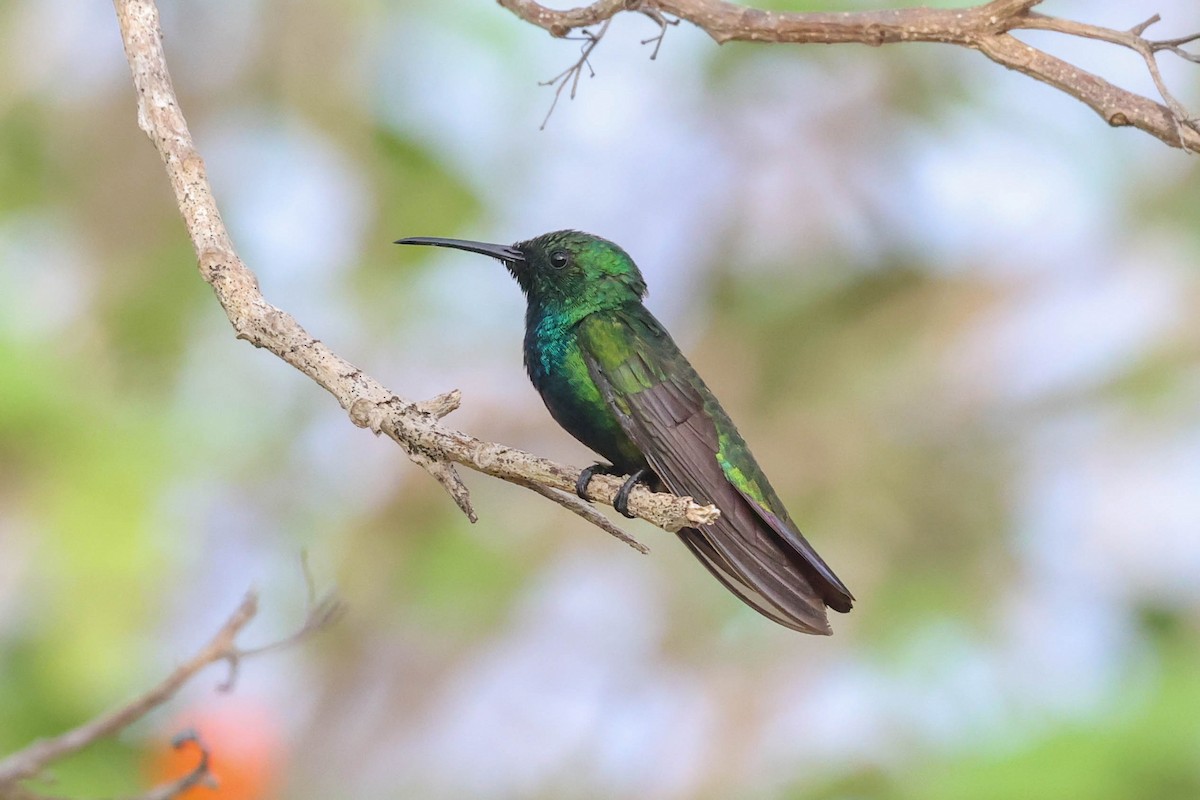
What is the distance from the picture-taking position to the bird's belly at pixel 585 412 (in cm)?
311

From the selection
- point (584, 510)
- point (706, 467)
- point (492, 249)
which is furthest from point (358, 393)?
point (492, 249)

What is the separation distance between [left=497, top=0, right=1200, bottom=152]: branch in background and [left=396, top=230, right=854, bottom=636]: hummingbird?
0.83m

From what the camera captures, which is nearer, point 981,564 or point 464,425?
point 464,425

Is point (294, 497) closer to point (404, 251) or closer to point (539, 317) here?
point (404, 251)

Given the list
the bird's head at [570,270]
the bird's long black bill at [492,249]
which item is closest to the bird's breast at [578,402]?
the bird's head at [570,270]

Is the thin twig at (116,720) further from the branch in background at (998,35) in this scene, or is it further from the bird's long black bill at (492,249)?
the branch in background at (998,35)

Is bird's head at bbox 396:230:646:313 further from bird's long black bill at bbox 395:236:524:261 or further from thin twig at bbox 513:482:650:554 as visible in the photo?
thin twig at bbox 513:482:650:554

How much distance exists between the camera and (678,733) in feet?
21.0

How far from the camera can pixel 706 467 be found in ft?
9.90

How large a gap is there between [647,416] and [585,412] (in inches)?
6.8

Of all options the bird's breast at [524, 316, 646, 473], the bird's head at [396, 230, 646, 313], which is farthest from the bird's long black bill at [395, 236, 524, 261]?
the bird's breast at [524, 316, 646, 473]

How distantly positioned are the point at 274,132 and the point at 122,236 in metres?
0.84

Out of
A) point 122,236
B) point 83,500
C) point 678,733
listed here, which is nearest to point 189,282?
point 122,236

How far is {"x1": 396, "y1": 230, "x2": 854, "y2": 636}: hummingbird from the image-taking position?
282 centimetres
